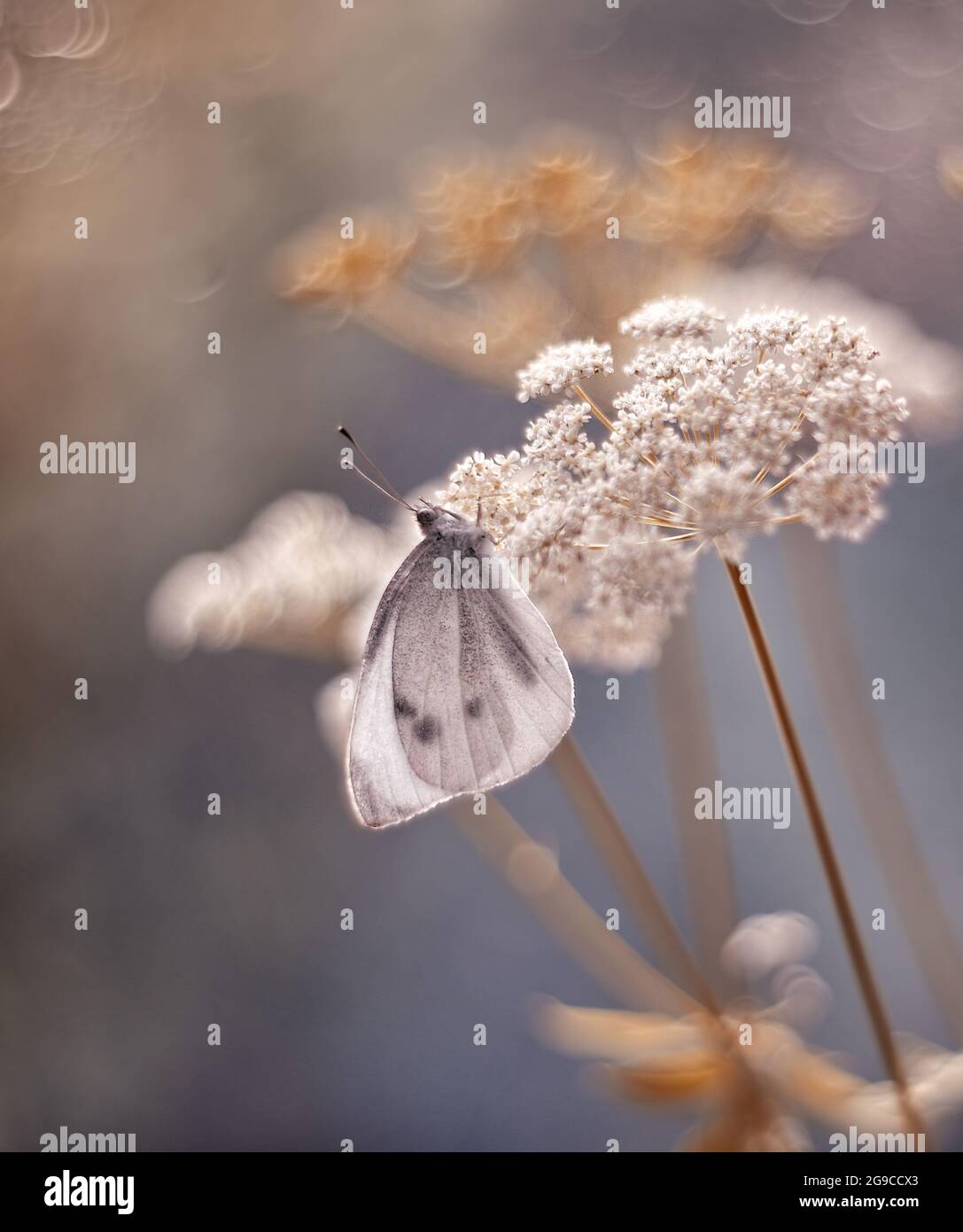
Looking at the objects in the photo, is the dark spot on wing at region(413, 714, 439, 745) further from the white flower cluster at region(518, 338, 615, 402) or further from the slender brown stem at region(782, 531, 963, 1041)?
the slender brown stem at region(782, 531, 963, 1041)

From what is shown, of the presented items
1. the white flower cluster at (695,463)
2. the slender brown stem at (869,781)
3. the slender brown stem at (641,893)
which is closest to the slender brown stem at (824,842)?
the white flower cluster at (695,463)

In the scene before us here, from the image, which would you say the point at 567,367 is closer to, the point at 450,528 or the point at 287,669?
the point at 450,528

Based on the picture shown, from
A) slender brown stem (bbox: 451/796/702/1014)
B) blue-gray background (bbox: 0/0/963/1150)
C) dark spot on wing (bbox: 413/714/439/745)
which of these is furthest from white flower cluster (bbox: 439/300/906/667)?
blue-gray background (bbox: 0/0/963/1150)

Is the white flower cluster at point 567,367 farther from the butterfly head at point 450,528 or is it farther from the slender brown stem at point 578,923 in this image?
the slender brown stem at point 578,923

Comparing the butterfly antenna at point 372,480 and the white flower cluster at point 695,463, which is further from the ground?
the butterfly antenna at point 372,480

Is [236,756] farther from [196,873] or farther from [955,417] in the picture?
[955,417]

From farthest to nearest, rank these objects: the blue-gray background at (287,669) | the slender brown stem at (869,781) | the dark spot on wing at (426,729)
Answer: the blue-gray background at (287,669), the slender brown stem at (869,781), the dark spot on wing at (426,729)
